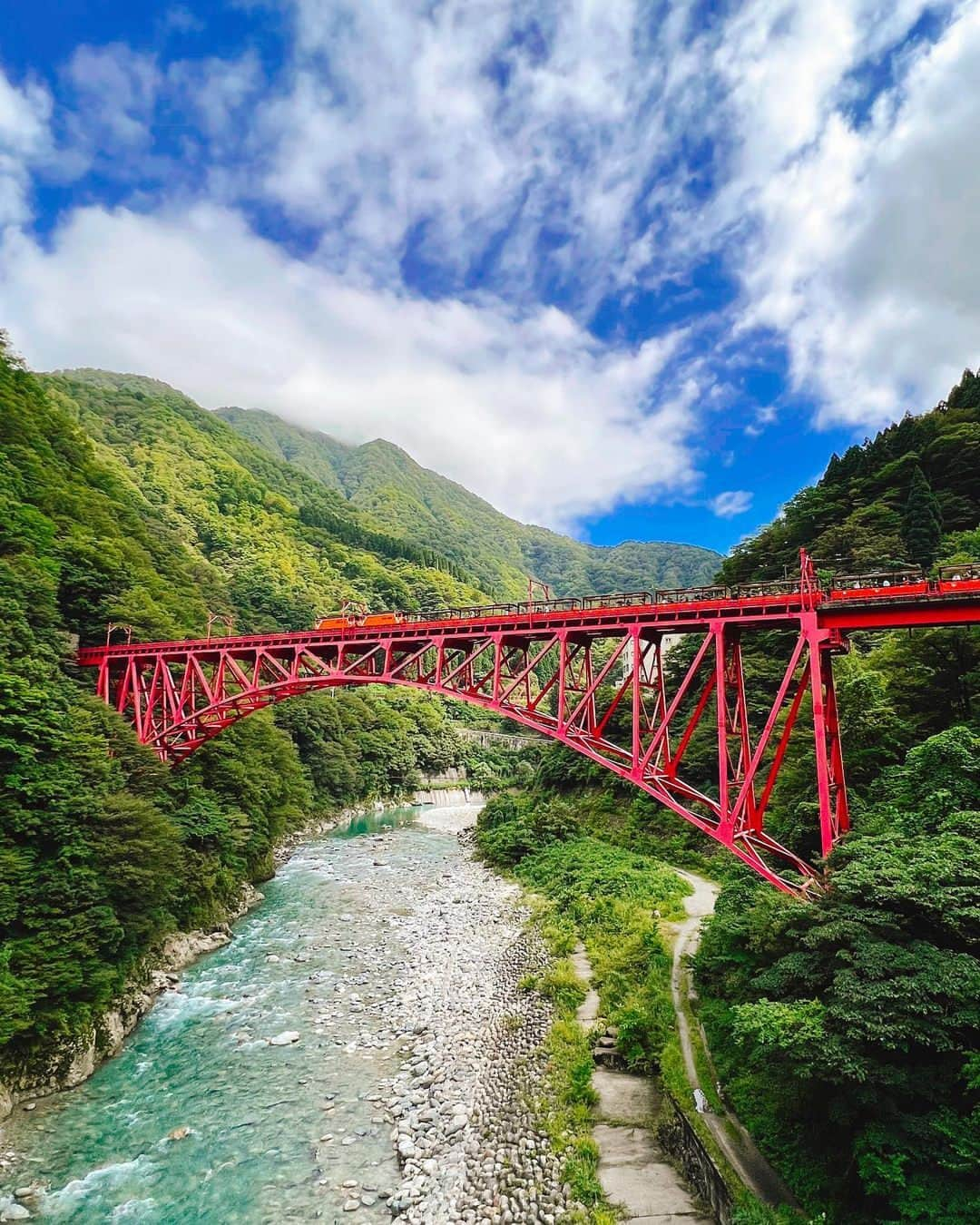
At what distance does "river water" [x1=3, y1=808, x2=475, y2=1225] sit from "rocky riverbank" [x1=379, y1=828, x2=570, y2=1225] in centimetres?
60

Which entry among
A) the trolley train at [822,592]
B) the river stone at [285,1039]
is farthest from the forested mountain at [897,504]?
the river stone at [285,1039]

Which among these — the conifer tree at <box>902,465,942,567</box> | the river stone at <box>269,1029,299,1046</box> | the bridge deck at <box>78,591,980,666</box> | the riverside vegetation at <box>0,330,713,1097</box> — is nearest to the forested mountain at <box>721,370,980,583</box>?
the conifer tree at <box>902,465,942,567</box>

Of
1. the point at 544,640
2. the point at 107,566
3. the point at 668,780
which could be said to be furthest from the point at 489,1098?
the point at 107,566

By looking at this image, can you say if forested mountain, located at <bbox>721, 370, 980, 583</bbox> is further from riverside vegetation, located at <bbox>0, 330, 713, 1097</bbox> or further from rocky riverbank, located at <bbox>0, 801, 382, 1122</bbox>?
rocky riverbank, located at <bbox>0, 801, 382, 1122</bbox>

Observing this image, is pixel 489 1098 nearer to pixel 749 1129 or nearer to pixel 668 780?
pixel 749 1129

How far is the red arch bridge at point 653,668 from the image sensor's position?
1218 centimetres

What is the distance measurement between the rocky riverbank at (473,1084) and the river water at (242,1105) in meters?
0.60

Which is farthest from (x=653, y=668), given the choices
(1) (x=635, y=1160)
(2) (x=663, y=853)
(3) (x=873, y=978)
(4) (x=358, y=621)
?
(3) (x=873, y=978)

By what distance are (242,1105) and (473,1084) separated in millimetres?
4903

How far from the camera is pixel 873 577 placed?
40.2ft

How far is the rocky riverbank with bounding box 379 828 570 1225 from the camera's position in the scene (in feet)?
30.7

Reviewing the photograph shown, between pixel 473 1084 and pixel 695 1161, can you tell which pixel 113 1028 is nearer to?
pixel 473 1084

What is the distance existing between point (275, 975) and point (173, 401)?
145161mm

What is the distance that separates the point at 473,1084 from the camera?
1233cm
